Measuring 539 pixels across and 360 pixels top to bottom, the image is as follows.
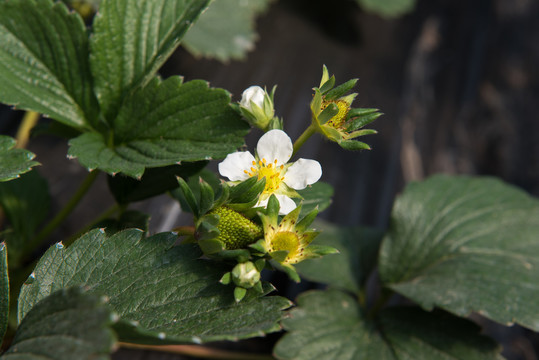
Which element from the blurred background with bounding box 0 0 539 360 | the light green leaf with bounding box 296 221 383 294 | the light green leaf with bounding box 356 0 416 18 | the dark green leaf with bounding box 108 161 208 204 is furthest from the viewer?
the light green leaf with bounding box 356 0 416 18

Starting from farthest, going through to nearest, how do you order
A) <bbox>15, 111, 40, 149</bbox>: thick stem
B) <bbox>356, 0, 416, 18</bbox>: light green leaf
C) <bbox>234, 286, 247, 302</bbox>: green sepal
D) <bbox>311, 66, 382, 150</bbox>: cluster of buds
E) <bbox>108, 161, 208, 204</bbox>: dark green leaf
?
<bbox>356, 0, 416, 18</bbox>: light green leaf < <bbox>15, 111, 40, 149</bbox>: thick stem < <bbox>108, 161, 208, 204</bbox>: dark green leaf < <bbox>311, 66, 382, 150</bbox>: cluster of buds < <bbox>234, 286, 247, 302</bbox>: green sepal

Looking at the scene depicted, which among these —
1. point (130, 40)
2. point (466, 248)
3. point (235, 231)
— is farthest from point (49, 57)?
point (466, 248)

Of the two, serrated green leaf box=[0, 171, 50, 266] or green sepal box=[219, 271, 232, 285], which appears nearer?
green sepal box=[219, 271, 232, 285]

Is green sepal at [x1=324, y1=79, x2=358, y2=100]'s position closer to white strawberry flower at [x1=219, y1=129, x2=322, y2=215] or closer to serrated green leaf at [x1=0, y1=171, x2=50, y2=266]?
white strawberry flower at [x1=219, y1=129, x2=322, y2=215]

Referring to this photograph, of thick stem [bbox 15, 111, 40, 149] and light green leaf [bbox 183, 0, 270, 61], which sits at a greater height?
light green leaf [bbox 183, 0, 270, 61]

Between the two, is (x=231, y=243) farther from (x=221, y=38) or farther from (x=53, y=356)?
(x=221, y=38)

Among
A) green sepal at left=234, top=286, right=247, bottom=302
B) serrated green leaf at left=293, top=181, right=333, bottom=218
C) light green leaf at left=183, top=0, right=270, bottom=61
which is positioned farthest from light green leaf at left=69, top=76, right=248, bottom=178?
light green leaf at left=183, top=0, right=270, bottom=61

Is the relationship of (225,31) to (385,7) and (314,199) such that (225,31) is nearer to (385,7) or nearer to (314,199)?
(385,7)

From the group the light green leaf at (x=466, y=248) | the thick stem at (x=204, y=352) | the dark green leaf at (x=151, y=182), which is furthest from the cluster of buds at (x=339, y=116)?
the thick stem at (x=204, y=352)

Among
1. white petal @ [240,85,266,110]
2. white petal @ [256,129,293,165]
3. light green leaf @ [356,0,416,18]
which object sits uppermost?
white petal @ [240,85,266,110]
